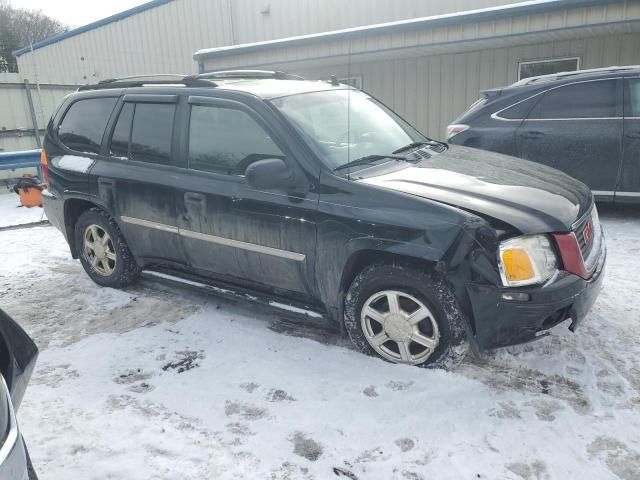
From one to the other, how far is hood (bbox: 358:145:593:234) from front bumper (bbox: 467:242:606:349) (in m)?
0.32

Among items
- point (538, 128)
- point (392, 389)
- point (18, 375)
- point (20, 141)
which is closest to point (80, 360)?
point (18, 375)

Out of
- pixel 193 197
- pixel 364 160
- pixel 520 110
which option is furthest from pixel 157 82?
pixel 520 110

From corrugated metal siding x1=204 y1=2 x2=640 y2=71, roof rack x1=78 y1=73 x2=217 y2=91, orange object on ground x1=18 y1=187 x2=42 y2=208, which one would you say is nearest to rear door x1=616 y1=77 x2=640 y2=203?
corrugated metal siding x1=204 y1=2 x2=640 y2=71

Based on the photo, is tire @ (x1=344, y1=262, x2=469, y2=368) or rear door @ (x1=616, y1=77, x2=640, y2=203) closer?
tire @ (x1=344, y1=262, x2=469, y2=368)

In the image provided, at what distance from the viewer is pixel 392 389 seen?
2947mm

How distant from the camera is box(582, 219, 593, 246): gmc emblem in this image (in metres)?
3.07

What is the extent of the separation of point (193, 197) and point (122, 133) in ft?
3.51

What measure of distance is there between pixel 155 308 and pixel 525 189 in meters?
3.00

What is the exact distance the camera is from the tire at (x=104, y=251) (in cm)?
443

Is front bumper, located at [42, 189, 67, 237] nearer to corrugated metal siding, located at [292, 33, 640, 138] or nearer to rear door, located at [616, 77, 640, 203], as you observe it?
rear door, located at [616, 77, 640, 203]

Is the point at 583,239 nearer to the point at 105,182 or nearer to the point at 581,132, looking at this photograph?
the point at 581,132

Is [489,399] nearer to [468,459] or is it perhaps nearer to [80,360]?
[468,459]

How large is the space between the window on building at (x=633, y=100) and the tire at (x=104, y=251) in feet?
18.3

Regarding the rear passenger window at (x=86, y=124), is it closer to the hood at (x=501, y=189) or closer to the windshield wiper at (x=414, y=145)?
the windshield wiper at (x=414, y=145)
